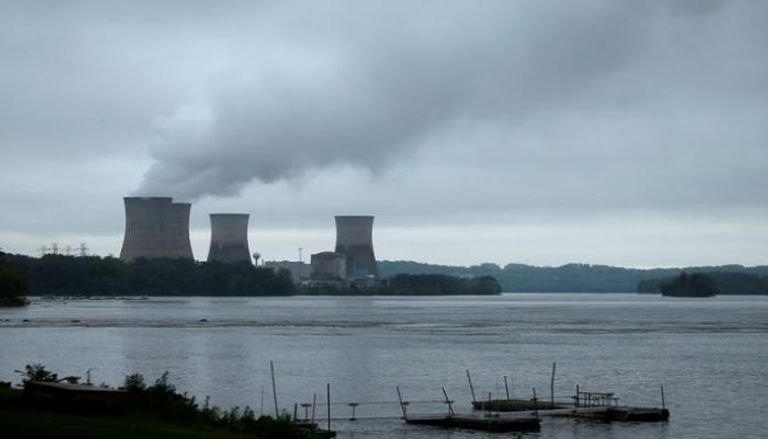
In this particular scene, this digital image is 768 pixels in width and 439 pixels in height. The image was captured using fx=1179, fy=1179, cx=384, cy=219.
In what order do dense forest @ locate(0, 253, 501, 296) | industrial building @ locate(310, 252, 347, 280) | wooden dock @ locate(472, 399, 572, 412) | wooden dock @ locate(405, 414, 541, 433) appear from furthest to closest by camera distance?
industrial building @ locate(310, 252, 347, 280) < dense forest @ locate(0, 253, 501, 296) < wooden dock @ locate(472, 399, 572, 412) < wooden dock @ locate(405, 414, 541, 433)

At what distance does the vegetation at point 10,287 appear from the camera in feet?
292

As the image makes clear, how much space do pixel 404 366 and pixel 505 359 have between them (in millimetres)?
5331

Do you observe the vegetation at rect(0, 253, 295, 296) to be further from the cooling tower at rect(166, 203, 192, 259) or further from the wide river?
the wide river

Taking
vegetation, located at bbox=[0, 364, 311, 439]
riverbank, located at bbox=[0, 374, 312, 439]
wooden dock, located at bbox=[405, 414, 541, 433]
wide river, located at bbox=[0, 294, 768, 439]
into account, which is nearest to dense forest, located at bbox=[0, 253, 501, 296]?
wide river, located at bbox=[0, 294, 768, 439]

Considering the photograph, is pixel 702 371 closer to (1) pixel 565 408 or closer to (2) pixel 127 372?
(1) pixel 565 408

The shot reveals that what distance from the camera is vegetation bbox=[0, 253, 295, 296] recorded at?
431 feet

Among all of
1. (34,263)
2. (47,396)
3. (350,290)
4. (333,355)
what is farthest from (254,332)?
(350,290)

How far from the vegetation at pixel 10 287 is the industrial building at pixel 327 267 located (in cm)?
5635

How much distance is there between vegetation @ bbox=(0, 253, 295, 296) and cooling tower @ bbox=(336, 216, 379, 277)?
13.6 m

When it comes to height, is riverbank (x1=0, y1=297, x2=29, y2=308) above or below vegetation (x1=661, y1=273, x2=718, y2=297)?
below

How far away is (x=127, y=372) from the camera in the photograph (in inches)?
1435

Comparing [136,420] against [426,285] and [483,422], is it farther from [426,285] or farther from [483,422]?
[426,285]

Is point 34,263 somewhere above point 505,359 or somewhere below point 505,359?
above

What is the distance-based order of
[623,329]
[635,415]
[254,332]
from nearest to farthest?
[635,415] → [254,332] → [623,329]
